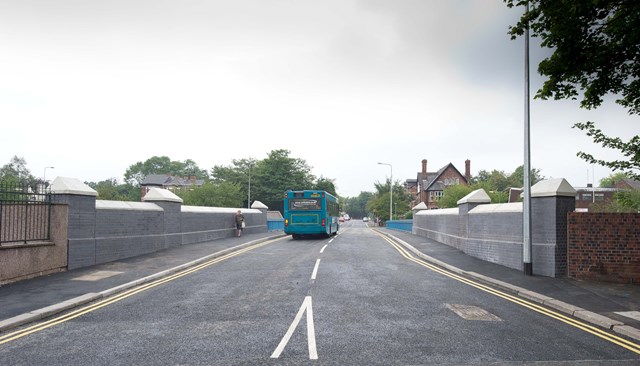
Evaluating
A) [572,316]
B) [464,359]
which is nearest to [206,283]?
[464,359]

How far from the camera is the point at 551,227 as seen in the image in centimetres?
1123

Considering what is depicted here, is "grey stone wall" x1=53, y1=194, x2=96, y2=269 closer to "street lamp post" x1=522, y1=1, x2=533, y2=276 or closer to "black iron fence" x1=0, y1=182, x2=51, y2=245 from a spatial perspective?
"black iron fence" x1=0, y1=182, x2=51, y2=245

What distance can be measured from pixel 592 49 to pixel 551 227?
199 inches

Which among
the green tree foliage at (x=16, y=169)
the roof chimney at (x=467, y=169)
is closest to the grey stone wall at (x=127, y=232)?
the roof chimney at (x=467, y=169)

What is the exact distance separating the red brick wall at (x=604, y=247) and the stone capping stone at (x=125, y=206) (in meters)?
14.8

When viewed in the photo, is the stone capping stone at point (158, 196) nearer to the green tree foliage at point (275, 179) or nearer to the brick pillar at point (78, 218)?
the brick pillar at point (78, 218)

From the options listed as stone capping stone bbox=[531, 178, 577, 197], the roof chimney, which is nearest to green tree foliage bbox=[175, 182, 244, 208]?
the roof chimney

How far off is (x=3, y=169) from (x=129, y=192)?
5410 cm

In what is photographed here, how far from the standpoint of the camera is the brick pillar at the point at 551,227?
10984 mm

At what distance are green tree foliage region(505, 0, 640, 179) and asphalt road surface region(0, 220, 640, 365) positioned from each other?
5596mm

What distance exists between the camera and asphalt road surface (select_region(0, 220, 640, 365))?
5.00m

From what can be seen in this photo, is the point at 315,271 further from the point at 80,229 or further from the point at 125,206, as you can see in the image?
the point at 125,206

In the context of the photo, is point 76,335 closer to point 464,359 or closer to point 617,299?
point 464,359

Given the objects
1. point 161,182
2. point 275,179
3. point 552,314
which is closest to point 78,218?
point 552,314
